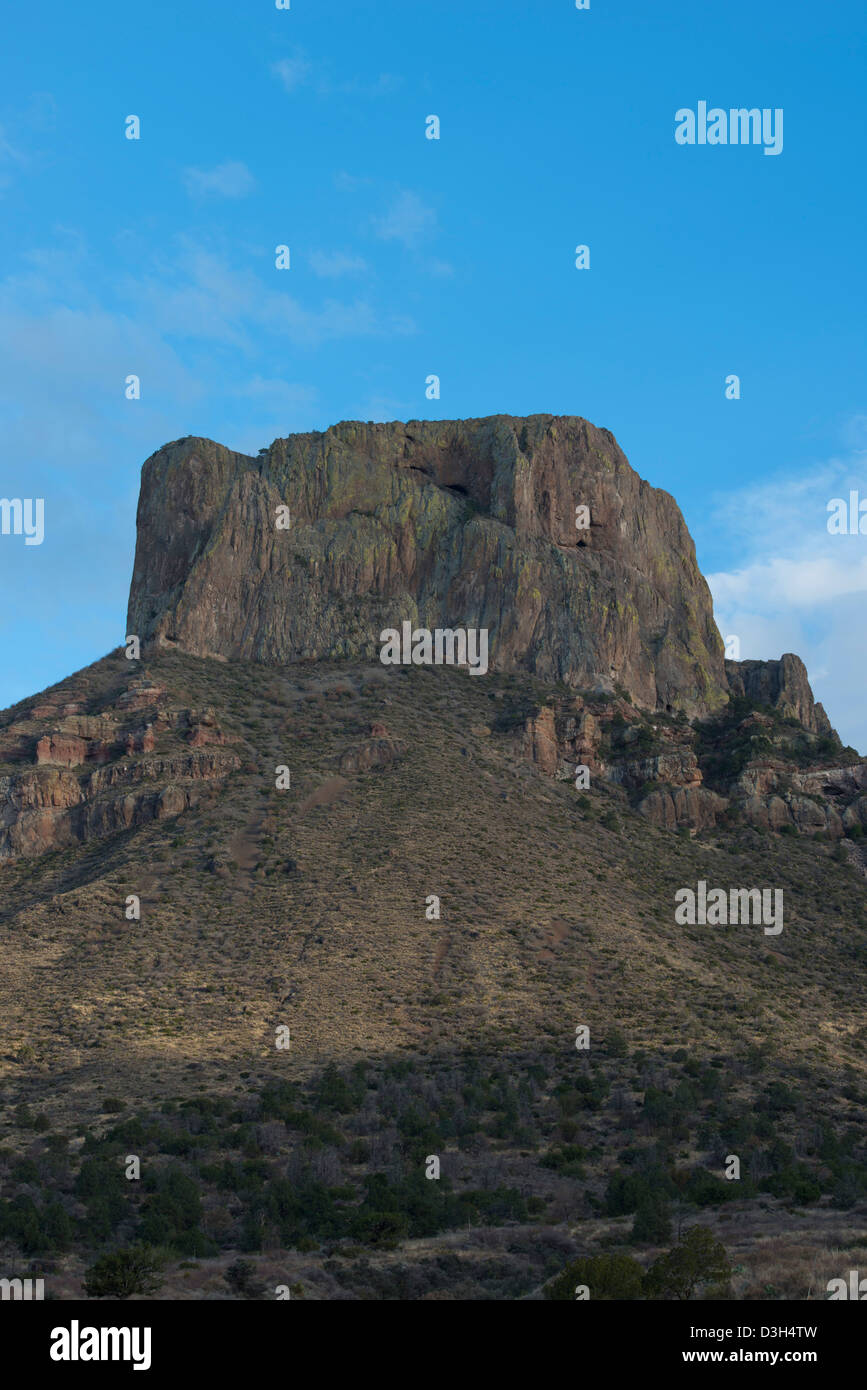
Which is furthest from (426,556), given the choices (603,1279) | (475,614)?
(603,1279)

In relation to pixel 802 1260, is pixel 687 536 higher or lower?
Answer: higher

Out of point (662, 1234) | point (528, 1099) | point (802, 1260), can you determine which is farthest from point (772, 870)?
point (802, 1260)

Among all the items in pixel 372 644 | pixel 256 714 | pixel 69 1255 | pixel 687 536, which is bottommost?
pixel 69 1255

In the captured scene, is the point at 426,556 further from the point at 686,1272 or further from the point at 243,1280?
the point at 686,1272

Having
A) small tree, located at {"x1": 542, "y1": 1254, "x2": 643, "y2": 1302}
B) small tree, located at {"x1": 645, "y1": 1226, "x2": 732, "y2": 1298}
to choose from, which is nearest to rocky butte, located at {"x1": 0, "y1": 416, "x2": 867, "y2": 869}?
small tree, located at {"x1": 542, "y1": 1254, "x2": 643, "y2": 1302}

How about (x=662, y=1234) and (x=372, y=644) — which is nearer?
(x=662, y=1234)

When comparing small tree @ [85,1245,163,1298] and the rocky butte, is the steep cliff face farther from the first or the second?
small tree @ [85,1245,163,1298]

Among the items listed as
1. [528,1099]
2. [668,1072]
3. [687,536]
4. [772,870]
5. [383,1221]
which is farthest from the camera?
[687,536]

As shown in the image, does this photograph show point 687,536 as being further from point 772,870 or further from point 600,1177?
point 600,1177
